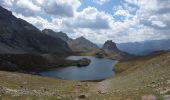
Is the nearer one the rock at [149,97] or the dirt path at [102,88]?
the rock at [149,97]

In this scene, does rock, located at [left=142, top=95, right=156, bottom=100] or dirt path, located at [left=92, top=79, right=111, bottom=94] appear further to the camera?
dirt path, located at [left=92, top=79, right=111, bottom=94]

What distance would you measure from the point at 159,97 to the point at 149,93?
3.65m

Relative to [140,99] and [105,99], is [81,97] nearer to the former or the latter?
[105,99]

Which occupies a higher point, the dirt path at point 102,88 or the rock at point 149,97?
the dirt path at point 102,88

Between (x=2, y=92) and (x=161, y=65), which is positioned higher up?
(x=161, y=65)

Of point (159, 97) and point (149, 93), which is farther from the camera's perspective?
point (149, 93)

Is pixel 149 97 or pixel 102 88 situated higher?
pixel 102 88

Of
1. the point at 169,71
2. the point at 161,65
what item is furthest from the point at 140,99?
the point at 161,65

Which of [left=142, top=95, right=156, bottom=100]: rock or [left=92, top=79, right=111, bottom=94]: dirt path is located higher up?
[left=92, top=79, right=111, bottom=94]: dirt path

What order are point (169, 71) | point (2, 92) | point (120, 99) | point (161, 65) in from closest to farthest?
point (120, 99) < point (2, 92) < point (169, 71) < point (161, 65)

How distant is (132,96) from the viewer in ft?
129

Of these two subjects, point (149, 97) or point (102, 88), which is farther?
point (102, 88)

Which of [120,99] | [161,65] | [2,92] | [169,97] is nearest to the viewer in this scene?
[169,97]

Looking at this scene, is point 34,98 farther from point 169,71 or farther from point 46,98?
point 169,71
